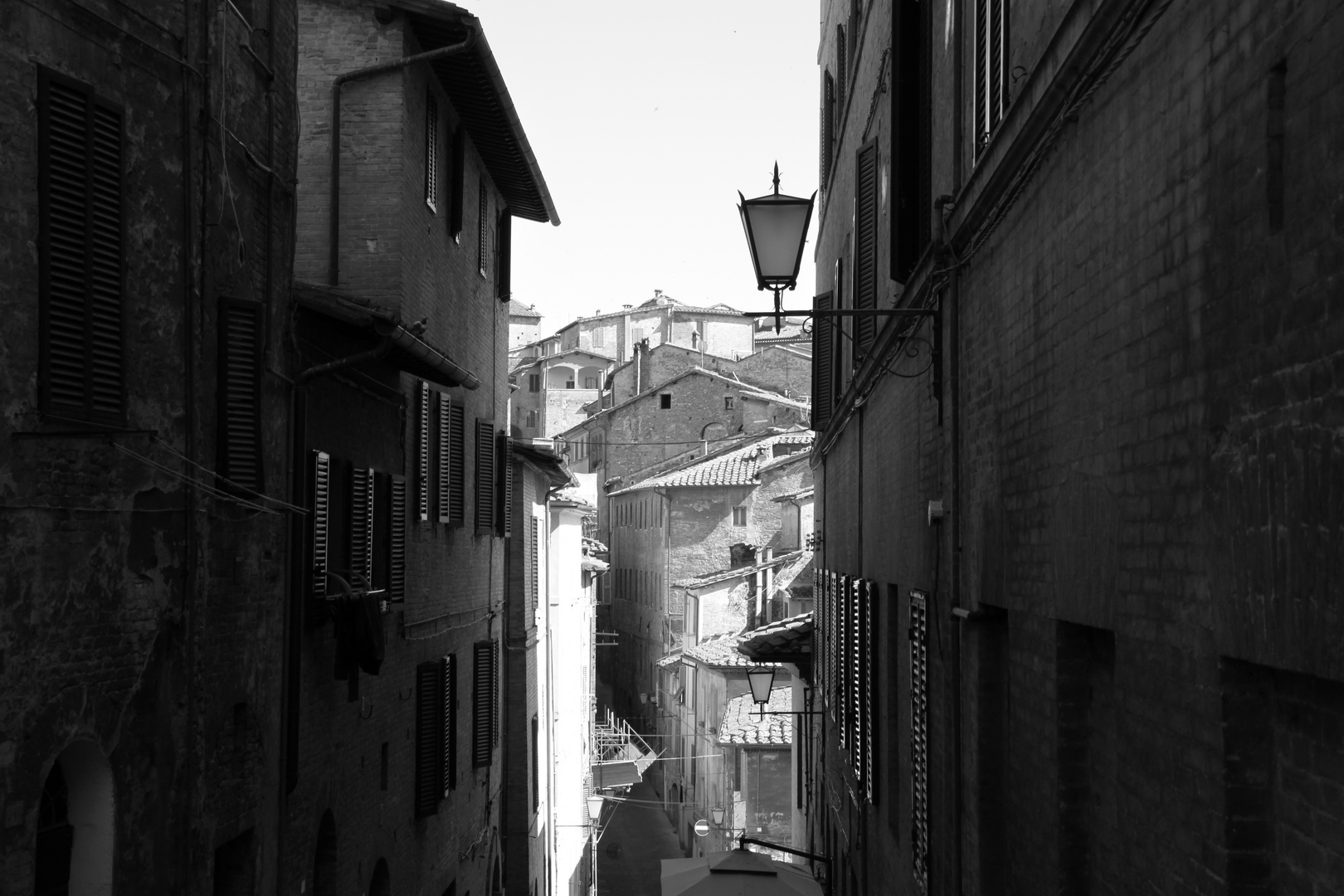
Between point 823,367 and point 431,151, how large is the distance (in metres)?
6.83

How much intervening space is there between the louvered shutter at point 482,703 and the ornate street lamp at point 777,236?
456 inches

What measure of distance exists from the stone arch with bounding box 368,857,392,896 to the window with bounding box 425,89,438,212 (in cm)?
670

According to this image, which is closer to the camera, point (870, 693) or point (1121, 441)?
point (1121, 441)

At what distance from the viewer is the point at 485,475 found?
20.1m

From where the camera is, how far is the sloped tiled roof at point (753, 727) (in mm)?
31844

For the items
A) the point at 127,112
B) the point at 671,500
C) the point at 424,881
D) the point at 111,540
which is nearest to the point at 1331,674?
the point at 111,540

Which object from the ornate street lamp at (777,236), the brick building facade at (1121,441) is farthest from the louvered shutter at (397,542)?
the ornate street lamp at (777,236)

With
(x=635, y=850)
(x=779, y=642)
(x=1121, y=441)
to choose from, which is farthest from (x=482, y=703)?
(x=635, y=850)

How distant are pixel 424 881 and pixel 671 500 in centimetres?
3737

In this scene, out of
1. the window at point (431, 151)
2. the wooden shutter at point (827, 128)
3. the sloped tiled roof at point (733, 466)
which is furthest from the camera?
the sloped tiled roof at point (733, 466)

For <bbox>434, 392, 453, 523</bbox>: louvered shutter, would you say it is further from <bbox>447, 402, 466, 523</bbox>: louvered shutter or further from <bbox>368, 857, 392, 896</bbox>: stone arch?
<bbox>368, 857, 392, 896</bbox>: stone arch

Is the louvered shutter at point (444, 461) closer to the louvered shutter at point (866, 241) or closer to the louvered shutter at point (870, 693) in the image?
the louvered shutter at point (866, 241)

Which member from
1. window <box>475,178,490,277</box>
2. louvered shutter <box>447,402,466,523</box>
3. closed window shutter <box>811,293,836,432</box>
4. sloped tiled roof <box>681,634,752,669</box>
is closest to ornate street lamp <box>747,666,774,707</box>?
closed window shutter <box>811,293,836,432</box>

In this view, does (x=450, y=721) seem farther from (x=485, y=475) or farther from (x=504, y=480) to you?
(x=504, y=480)
